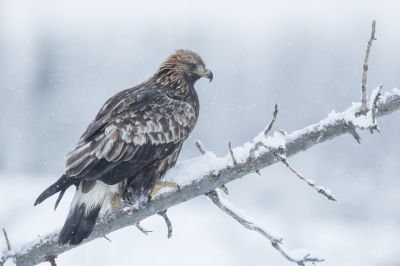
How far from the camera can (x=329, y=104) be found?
162ft

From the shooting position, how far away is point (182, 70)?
24.2ft

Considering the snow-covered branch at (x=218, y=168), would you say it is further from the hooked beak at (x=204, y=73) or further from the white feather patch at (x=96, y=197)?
the hooked beak at (x=204, y=73)

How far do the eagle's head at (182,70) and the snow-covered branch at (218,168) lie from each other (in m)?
2.26

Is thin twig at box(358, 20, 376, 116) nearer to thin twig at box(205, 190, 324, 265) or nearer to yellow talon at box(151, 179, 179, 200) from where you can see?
thin twig at box(205, 190, 324, 265)

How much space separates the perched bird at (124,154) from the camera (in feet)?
16.4

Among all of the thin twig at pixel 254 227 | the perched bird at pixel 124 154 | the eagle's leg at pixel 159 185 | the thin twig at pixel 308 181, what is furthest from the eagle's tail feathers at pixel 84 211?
the thin twig at pixel 308 181

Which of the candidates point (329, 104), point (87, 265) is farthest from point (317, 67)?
point (87, 265)

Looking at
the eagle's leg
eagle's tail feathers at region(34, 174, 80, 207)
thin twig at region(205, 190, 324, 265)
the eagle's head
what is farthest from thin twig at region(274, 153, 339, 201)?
the eagle's head

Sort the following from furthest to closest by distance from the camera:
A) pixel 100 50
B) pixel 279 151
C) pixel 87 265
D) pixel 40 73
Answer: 1. pixel 100 50
2. pixel 40 73
3. pixel 87 265
4. pixel 279 151

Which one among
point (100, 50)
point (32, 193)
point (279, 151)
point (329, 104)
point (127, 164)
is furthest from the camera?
point (100, 50)

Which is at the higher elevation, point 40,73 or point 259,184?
point 40,73

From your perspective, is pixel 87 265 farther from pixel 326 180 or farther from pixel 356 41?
pixel 356 41

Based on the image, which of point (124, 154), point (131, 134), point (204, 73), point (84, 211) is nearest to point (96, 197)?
point (84, 211)

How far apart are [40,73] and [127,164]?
2121 inches
